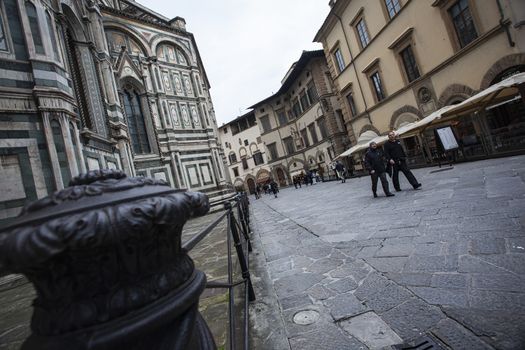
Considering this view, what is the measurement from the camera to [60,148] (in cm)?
624

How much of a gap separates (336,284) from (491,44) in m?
11.8

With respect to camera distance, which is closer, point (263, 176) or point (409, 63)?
point (409, 63)

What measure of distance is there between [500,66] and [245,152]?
32.5 meters

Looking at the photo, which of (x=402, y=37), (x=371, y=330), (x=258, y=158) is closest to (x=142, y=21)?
(x=402, y=37)

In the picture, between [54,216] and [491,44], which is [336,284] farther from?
[491,44]

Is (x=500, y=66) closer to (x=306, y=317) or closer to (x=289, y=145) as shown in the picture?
(x=306, y=317)

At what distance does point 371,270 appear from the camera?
103 inches

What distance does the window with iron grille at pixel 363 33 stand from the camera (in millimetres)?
16234

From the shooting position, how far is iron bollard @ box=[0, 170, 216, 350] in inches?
22.8

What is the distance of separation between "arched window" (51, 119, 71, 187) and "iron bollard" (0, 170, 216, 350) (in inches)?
264

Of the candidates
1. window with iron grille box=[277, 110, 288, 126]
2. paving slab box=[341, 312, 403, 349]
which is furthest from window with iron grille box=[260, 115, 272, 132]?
paving slab box=[341, 312, 403, 349]

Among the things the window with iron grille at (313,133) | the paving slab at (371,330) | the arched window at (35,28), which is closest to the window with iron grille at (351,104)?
the window with iron grille at (313,133)

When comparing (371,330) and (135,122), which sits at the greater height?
(135,122)

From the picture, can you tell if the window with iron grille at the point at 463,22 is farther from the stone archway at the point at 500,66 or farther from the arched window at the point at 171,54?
the arched window at the point at 171,54
